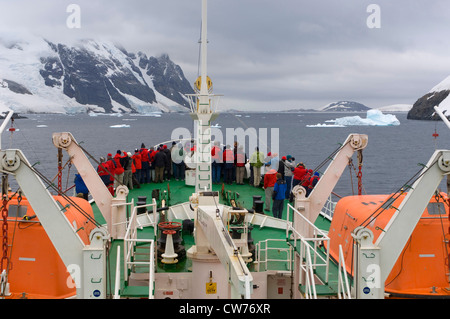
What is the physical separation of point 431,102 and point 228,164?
15355cm

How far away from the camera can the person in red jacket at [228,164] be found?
17.9 meters

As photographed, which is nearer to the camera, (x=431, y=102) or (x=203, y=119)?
(x=203, y=119)

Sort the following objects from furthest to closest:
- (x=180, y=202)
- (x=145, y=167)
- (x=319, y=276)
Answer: (x=145, y=167) < (x=180, y=202) < (x=319, y=276)

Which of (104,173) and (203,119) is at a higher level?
(203,119)

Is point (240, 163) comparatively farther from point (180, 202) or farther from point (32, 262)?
point (32, 262)

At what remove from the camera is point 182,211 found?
1388 cm

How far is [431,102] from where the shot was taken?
6112 inches

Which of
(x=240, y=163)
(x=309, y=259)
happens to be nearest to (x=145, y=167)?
(x=240, y=163)

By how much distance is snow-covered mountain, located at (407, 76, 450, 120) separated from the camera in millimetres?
140238

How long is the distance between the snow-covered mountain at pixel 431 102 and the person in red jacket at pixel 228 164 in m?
116

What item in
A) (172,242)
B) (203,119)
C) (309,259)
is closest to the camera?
(309,259)

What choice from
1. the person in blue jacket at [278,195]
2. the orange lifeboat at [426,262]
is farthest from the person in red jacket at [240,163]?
the orange lifeboat at [426,262]
